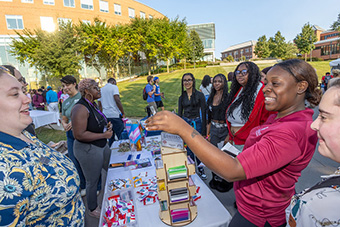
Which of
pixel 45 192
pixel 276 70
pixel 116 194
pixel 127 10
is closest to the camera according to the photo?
pixel 45 192

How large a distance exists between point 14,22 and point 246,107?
103ft

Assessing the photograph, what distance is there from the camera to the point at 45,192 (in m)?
1.16

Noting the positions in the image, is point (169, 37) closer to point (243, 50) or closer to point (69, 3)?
point (69, 3)

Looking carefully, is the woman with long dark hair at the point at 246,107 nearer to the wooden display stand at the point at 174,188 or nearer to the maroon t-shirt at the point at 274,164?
the maroon t-shirt at the point at 274,164

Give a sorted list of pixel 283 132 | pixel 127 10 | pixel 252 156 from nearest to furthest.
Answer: pixel 252 156 < pixel 283 132 < pixel 127 10

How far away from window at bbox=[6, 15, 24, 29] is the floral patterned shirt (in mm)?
30420

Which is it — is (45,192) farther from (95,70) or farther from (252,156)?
(95,70)

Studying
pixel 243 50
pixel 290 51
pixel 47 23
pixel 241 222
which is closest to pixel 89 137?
pixel 241 222

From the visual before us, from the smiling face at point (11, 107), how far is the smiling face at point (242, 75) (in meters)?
2.65

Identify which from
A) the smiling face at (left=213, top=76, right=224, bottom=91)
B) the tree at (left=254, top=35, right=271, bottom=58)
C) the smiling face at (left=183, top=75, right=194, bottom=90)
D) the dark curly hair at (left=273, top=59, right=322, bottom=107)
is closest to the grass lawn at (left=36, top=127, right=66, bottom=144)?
the smiling face at (left=183, top=75, right=194, bottom=90)

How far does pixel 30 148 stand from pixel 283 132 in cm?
165

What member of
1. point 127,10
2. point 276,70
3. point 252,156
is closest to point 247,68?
point 276,70

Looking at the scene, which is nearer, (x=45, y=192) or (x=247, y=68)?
(x=45, y=192)

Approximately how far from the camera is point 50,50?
776 inches
